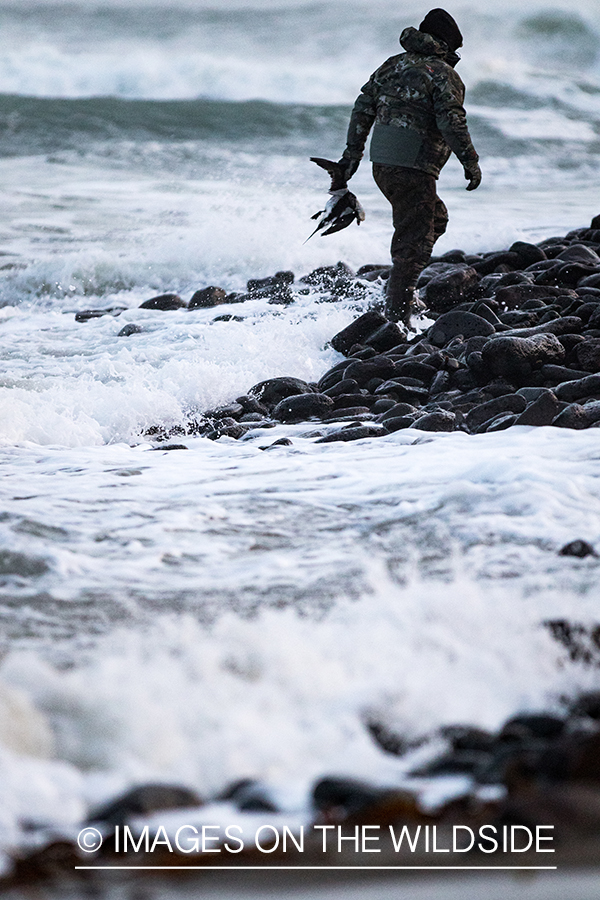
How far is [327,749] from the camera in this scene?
2.26m

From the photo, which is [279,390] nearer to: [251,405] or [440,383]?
[251,405]

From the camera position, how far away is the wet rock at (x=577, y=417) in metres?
4.65

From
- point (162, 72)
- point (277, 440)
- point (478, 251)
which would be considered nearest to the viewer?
point (277, 440)

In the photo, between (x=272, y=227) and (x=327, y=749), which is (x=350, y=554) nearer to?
(x=327, y=749)

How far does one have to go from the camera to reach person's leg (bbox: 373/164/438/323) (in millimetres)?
6547

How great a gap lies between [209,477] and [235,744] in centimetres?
230

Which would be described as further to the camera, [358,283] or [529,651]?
[358,283]

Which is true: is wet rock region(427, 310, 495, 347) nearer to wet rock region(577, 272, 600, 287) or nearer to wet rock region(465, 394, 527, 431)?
wet rock region(577, 272, 600, 287)

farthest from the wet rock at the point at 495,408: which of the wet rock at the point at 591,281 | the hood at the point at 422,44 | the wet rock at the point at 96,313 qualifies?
the wet rock at the point at 96,313

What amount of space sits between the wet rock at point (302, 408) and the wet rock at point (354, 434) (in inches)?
25.4

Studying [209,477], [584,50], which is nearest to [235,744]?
[209,477]

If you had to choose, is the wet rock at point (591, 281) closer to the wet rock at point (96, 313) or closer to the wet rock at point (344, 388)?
the wet rock at point (344, 388)

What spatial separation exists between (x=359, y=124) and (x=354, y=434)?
2.49 m

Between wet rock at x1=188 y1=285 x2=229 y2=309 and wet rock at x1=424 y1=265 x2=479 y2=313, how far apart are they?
110 inches
